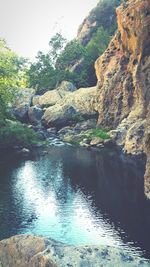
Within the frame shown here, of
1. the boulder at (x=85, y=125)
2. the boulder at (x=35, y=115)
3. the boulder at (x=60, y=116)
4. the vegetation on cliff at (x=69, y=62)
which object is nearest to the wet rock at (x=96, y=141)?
the boulder at (x=85, y=125)

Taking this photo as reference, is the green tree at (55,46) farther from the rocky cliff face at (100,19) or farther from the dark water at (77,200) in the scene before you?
the dark water at (77,200)

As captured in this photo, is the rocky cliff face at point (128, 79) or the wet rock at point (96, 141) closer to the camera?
the rocky cliff face at point (128, 79)

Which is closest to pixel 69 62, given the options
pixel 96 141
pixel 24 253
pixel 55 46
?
pixel 55 46

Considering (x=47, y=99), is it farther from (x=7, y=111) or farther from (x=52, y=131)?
(x=7, y=111)

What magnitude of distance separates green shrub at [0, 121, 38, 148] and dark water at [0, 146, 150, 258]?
122 inches

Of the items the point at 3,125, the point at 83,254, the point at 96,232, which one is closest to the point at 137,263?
the point at 83,254

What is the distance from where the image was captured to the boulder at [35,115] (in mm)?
89938

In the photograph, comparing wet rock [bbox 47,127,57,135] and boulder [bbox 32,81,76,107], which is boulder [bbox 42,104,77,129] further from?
boulder [bbox 32,81,76,107]

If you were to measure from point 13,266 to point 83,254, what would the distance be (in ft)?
10.7

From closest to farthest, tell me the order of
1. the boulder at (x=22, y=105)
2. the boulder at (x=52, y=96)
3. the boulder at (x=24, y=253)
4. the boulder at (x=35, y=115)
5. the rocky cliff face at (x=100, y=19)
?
the boulder at (x=24, y=253)
the boulder at (x=35, y=115)
the boulder at (x=22, y=105)
the boulder at (x=52, y=96)
the rocky cliff face at (x=100, y=19)

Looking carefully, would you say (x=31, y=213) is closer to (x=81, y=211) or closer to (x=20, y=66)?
(x=81, y=211)

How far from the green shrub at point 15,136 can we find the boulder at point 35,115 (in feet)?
60.5

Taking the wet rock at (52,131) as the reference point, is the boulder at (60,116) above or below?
above

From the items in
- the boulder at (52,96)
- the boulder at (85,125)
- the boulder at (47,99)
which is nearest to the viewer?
the boulder at (85,125)
